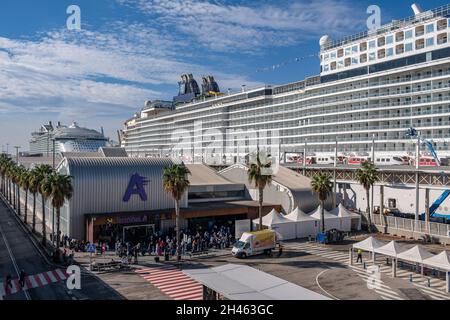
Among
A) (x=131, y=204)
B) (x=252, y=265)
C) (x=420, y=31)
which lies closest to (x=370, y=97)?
(x=420, y=31)

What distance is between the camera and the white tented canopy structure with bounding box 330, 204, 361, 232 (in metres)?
48.2

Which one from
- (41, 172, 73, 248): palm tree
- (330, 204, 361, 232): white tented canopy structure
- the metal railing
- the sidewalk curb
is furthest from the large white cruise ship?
the sidewalk curb

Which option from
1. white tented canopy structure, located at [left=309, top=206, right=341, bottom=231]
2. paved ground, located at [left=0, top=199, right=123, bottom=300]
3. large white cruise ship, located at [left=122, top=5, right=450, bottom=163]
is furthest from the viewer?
large white cruise ship, located at [left=122, top=5, right=450, bottom=163]

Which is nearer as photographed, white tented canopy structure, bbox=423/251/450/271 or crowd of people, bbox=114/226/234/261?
white tented canopy structure, bbox=423/251/450/271

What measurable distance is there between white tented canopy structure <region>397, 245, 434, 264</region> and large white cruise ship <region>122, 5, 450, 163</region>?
30.2m

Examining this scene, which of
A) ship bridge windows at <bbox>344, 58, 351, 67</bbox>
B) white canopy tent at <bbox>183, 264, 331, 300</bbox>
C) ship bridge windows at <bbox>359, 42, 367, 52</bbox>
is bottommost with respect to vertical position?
white canopy tent at <bbox>183, 264, 331, 300</bbox>

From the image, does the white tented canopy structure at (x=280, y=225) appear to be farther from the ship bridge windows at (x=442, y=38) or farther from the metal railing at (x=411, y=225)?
the ship bridge windows at (x=442, y=38)

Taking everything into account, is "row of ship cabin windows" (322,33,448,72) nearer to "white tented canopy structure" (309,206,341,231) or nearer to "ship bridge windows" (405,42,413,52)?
"ship bridge windows" (405,42,413,52)

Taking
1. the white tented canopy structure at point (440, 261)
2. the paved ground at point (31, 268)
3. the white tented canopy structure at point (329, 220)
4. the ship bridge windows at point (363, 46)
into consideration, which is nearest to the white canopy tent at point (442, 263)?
the white tented canopy structure at point (440, 261)

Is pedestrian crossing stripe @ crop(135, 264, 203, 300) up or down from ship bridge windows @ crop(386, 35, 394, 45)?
down

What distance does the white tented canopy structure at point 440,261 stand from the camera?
2710 centimetres

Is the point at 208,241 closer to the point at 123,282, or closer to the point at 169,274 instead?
the point at 169,274
